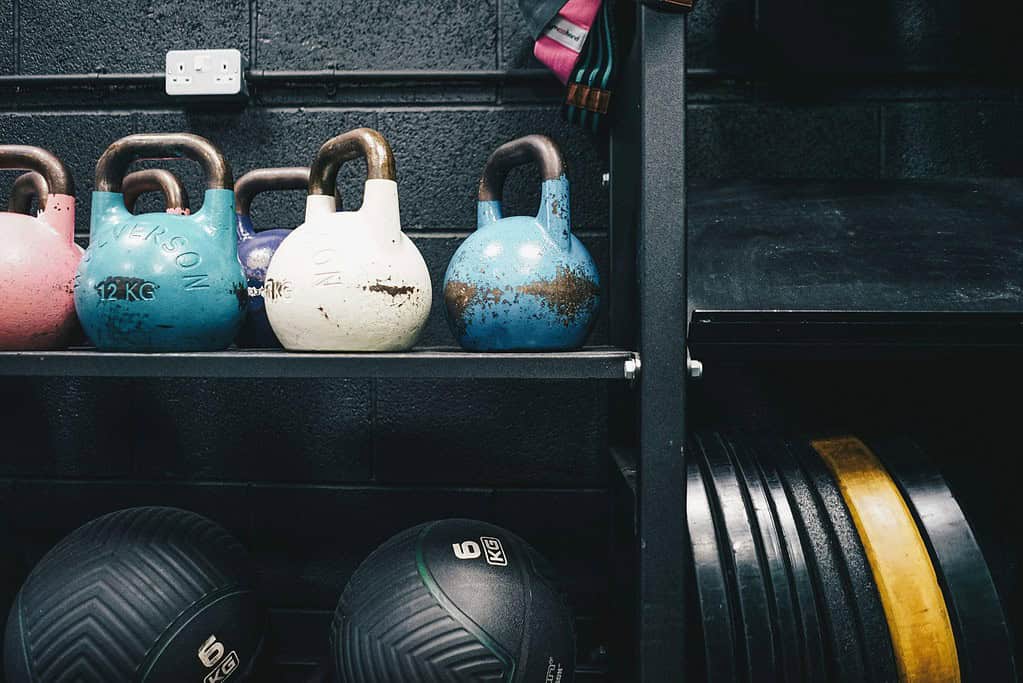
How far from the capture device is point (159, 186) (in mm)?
1094

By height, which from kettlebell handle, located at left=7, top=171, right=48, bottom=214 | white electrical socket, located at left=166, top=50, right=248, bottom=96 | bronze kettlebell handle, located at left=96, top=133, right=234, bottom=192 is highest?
white electrical socket, located at left=166, top=50, right=248, bottom=96

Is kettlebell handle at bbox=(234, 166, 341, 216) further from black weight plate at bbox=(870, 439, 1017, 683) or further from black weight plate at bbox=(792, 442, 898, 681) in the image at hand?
black weight plate at bbox=(870, 439, 1017, 683)

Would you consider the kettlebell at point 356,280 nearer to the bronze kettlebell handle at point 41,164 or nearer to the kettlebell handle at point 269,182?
the kettlebell handle at point 269,182

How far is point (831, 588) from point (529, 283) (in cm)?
54

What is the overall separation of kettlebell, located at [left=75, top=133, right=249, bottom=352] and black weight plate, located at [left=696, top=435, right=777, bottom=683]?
689 mm

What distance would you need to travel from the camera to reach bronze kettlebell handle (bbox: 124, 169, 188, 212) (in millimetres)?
1048

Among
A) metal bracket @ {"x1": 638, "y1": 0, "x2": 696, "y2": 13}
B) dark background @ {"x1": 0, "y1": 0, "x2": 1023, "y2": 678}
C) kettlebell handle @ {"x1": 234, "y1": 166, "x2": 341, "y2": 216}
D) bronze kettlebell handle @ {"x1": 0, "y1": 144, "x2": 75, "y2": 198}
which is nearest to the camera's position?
metal bracket @ {"x1": 638, "y1": 0, "x2": 696, "y2": 13}

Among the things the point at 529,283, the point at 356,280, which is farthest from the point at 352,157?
the point at 529,283

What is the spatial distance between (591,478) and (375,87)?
0.87m

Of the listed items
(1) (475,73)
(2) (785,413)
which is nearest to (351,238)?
(1) (475,73)

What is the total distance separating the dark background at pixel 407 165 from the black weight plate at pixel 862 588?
1.47 ft

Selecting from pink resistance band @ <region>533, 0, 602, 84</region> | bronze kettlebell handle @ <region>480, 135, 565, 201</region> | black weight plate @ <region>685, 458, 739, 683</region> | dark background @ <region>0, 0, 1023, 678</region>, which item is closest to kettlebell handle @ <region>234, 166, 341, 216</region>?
dark background @ <region>0, 0, 1023, 678</region>

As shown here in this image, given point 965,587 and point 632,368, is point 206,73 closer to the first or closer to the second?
point 632,368

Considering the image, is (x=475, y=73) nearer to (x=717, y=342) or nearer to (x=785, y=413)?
(x=717, y=342)
